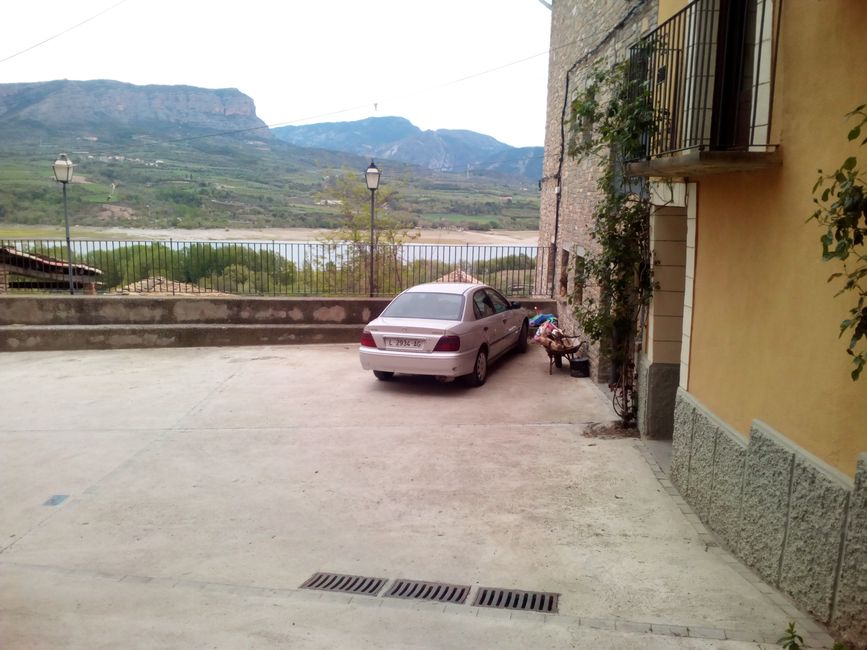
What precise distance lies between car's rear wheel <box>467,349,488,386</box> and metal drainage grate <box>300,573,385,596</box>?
5659mm

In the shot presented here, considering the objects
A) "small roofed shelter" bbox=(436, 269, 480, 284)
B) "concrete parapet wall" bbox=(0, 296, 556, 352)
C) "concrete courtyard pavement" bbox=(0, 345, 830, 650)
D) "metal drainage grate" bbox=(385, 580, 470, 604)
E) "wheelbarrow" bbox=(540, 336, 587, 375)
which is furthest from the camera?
"small roofed shelter" bbox=(436, 269, 480, 284)

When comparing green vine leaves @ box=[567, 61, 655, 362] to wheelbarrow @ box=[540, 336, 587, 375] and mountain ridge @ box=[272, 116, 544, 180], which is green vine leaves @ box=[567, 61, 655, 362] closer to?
wheelbarrow @ box=[540, 336, 587, 375]

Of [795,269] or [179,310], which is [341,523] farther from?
[179,310]

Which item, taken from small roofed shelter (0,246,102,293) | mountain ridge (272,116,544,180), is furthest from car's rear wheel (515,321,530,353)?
mountain ridge (272,116,544,180)

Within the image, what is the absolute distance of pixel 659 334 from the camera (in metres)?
7.19

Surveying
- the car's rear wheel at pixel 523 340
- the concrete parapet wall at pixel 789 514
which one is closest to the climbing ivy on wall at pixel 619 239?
the concrete parapet wall at pixel 789 514

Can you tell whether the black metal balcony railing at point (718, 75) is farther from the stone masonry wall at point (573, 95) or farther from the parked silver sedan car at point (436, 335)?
the parked silver sedan car at point (436, 335)

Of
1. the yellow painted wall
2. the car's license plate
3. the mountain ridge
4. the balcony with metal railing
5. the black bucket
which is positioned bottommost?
the black bucket

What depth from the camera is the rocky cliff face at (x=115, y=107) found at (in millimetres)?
53231

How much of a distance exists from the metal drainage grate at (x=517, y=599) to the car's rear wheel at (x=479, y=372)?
19.0 ft

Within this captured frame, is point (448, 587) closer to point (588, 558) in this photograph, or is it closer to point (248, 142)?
point (588, 558)

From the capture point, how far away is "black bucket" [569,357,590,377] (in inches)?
418

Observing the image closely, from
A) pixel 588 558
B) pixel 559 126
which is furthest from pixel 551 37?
pixel 588 558

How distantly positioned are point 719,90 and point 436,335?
531 cm
